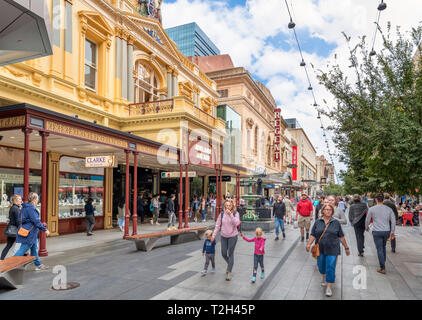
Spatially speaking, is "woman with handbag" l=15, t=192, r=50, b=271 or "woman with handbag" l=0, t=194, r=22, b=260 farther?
"woman with handbag" l=0, t=194, r=22, b=260

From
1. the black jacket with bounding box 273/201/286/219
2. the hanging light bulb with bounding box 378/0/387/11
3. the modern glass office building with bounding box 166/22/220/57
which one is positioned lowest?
the black jacket with bounding box 273/201/286/219

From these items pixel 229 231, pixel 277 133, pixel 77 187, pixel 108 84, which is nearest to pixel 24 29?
pixel 229 231

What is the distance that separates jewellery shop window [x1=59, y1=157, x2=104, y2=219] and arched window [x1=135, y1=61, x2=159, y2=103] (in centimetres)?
601

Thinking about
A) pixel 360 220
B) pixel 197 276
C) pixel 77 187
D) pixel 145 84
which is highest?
pixel 145 84

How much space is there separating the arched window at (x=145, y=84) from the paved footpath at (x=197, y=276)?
10.9 meters

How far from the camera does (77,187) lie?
13789mm

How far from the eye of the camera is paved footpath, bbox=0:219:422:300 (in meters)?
5.55

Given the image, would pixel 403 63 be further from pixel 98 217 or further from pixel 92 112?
pixel 98 217

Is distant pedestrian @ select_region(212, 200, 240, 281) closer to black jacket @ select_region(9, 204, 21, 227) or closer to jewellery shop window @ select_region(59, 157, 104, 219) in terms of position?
black jacket @ select_region(9, 204, 21, 227)

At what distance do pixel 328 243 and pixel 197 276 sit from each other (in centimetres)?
281

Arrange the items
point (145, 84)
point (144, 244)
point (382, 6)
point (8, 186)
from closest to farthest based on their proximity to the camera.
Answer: point (382, 6) → point (144, 244) → point (8, 186) → point (145, 84)

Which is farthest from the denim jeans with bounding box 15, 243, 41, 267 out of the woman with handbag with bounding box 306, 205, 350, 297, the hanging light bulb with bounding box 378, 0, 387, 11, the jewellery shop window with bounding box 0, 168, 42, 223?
the hanging light bulb with bounding box 378, 0, 387, 11

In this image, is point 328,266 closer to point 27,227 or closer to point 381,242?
point 381,242
